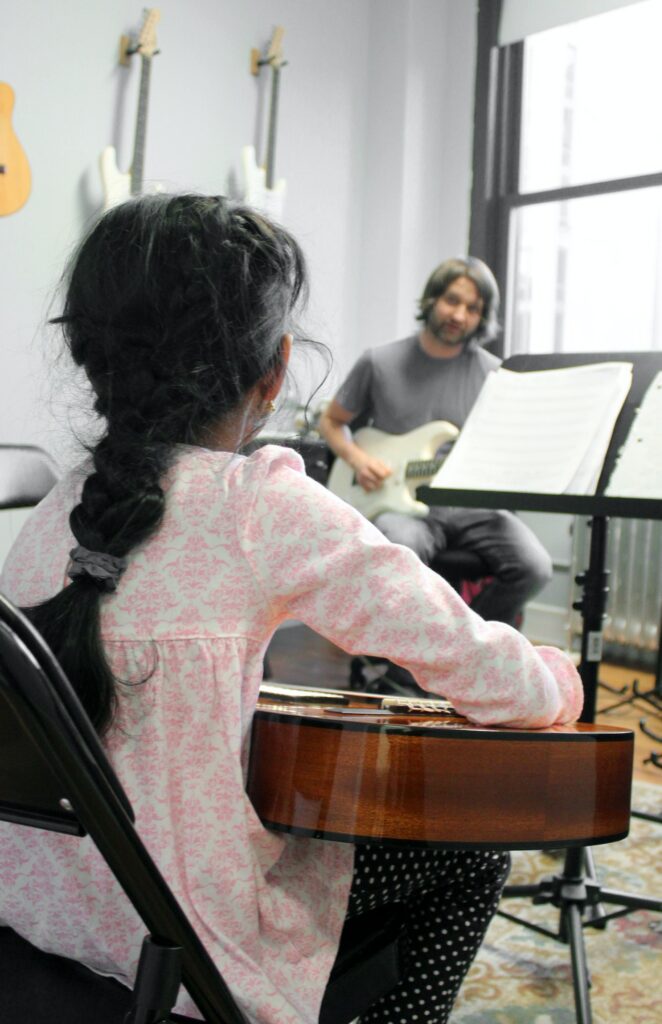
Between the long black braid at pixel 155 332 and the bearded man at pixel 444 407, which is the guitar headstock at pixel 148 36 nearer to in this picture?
the bearded man at pixel 444 407

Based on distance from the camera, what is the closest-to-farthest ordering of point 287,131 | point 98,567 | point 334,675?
point 98,567
point 334,675
point 287,131

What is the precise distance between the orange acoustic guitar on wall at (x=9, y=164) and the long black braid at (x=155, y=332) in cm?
224

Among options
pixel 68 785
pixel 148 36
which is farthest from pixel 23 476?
pixel 148 36

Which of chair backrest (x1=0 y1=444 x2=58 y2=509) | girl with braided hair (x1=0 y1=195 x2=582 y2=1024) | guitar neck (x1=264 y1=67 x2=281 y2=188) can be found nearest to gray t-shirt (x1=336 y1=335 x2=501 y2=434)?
guitar neck (x1=264 y1=67 x2=281 y2=188)

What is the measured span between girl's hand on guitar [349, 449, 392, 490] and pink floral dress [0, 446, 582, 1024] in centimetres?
214

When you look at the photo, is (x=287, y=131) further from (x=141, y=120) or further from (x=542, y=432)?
(x=542, y=432)

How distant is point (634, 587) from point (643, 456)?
2377 millimetres

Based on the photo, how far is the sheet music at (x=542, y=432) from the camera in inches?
55.6

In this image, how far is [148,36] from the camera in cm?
313

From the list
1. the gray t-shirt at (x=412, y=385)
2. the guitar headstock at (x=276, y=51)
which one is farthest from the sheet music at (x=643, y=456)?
the guitar headstock at (x=276, y=51)

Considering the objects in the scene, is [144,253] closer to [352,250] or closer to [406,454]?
[406,454]

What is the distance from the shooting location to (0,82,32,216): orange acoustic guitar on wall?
2.82 m

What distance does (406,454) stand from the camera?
299 centimetres

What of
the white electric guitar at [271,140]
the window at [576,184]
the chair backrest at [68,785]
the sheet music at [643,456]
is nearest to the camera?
the chair backrest at [68,785]
